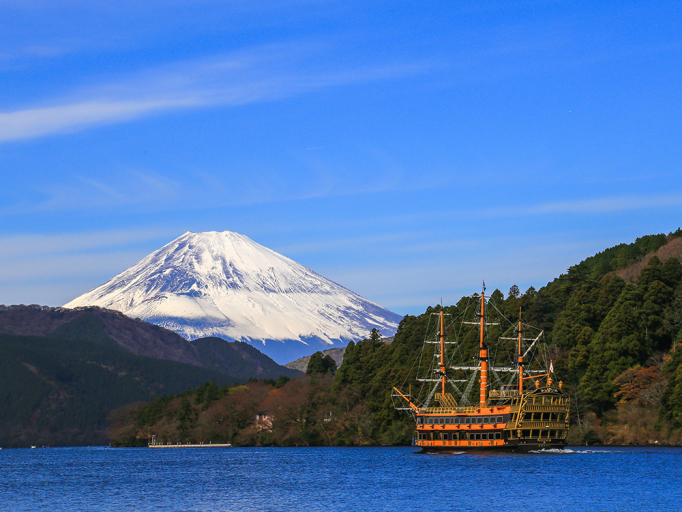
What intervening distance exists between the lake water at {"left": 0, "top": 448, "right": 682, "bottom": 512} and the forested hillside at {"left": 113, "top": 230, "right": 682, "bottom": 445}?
8371 millimetres

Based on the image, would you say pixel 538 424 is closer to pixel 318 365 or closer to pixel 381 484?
pixel 381 484

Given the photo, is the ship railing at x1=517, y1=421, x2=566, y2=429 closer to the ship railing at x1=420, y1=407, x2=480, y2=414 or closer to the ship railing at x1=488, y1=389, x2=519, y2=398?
the ship railing at x1=488, y1=389, x2=519, y2=398

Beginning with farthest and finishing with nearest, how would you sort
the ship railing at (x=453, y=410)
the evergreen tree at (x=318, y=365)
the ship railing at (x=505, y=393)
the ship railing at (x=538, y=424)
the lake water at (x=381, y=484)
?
the evergreen tree at (x=318, y=365)
the ship railing at (x=453, y=410)
the ship railing at (x=505, y=393)
the ship railing at (x=538, y=424)
the lake water at (x=381, y=484)

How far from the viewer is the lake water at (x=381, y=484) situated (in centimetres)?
5106

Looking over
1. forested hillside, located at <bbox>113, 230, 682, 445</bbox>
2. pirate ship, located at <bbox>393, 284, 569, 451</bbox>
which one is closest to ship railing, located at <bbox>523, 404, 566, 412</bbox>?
A: pirate ship, located at <bbox>393, 284, 569, 451</bbox>

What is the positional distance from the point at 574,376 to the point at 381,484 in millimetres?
39333

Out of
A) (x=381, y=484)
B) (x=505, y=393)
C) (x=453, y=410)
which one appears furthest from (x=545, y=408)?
(x=381, y=484)

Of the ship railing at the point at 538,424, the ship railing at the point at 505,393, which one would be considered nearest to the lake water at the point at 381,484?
the ship railing at the point at 538,424

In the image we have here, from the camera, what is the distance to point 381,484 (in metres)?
61.1

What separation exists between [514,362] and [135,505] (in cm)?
5292

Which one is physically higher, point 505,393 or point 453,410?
point 505,393

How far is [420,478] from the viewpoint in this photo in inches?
2502

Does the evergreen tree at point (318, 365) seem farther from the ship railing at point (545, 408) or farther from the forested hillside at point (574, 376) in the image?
the ship railing at point (545, 408)

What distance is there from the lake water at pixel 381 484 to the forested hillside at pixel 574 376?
8.37 meters
